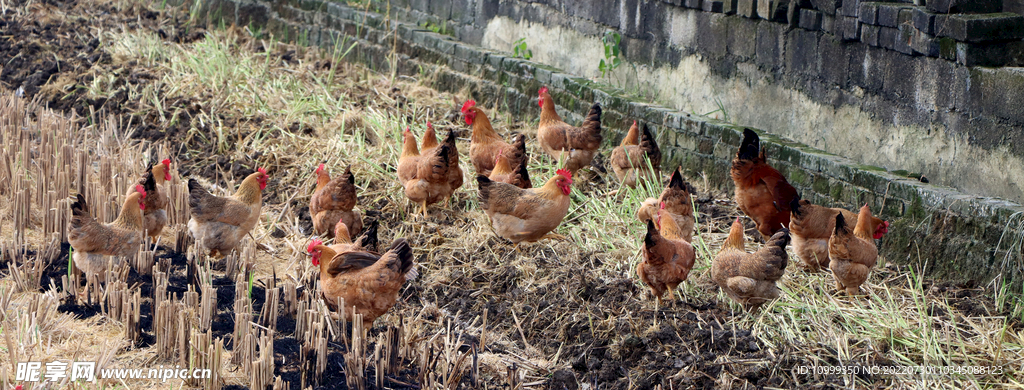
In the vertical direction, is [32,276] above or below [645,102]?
below

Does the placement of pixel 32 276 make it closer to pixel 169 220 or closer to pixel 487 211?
pixel 169 220

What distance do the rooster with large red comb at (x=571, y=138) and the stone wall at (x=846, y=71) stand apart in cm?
101

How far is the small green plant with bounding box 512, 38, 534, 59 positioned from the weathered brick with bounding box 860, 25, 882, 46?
377 cm

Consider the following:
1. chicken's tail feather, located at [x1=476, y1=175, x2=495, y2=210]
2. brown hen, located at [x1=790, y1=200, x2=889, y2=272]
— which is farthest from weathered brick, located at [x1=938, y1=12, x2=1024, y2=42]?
chicken's tail feather, located at [x1=476, y1=175, x2=495, y2=210]

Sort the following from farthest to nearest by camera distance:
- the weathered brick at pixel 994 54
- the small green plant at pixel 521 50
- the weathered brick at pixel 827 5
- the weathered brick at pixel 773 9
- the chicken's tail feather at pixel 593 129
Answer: the small green plant at pixel 521 50
the chicken's tail feather at pixel 593 129
the weathered brick at pixel 773 9
the weathered brick at pixel 827 5
the weathered brick at pixel 994 54

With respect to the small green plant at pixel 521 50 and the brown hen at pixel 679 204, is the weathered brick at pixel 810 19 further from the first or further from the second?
the small green plant at pixel 521 50

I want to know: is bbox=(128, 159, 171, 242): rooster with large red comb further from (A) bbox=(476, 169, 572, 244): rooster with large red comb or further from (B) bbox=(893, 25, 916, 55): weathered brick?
(B) bbox=(893, 25, 916, 55): weathered brick

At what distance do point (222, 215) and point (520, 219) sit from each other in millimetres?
1893

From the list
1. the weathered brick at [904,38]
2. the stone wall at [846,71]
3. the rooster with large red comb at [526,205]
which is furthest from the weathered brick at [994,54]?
the rooster with large red comb at [526,205]

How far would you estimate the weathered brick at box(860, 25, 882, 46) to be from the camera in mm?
5613

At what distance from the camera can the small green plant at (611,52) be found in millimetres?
7812

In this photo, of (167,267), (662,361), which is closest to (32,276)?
(167,267)

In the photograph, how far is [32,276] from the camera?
4.86 m

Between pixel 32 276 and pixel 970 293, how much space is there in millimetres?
5340
